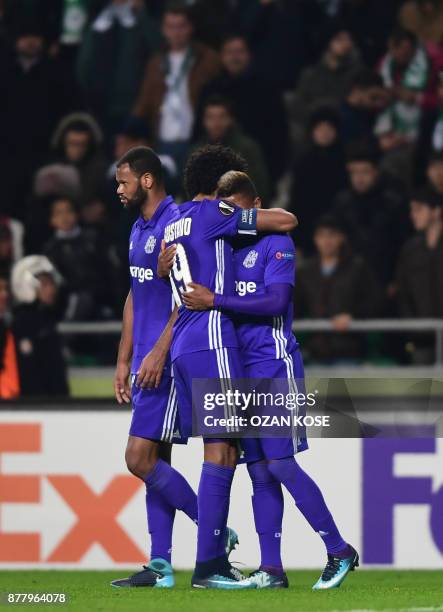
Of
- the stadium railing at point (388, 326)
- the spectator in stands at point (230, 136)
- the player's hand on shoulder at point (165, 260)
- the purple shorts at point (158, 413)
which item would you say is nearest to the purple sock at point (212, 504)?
the purple shorts at point (158, 413)

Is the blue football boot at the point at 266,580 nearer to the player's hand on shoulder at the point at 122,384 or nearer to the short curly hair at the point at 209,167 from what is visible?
the player's hand on shoulder at the point at 122,384

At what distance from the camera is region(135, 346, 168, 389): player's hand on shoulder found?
8281mm

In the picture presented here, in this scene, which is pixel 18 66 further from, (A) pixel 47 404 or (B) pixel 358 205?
(A) pixel 47 404

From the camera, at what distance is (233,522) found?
1002 centimetres

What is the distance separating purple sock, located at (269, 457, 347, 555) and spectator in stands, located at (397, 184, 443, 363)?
4146 mm

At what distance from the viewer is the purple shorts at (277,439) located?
26.2 ft

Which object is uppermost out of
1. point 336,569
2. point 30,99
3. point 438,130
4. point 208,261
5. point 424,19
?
point 424,19

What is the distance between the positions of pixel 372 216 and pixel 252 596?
5540 mm

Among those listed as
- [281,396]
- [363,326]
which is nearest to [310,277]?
[363,326]

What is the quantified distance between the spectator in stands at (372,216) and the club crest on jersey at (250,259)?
4548 mm

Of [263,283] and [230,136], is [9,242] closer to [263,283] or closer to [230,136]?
[230,136]

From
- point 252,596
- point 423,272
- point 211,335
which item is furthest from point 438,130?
point 252,596

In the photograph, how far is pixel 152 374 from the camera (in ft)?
27.3

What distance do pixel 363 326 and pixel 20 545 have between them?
3022 millimetres
